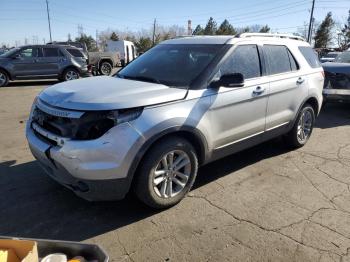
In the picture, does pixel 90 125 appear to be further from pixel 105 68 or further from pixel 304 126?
pixel 105 68

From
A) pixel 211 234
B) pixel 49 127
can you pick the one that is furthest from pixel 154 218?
pixel 49 127

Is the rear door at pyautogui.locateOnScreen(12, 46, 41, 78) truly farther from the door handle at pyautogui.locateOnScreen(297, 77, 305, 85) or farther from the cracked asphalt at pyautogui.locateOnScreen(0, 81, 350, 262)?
the door handle at pyautogui.locateOnScreen(297, 77, 305, 85)

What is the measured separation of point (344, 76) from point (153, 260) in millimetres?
7526

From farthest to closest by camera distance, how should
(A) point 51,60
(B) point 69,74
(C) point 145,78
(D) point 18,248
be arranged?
(B) point 69,74, (A) point 51,60, (C) point 145,78, (D) point 18,248

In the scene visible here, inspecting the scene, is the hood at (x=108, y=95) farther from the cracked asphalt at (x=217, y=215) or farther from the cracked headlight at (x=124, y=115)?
the cracked asphalt at (x=217, y=215)

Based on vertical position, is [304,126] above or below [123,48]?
below

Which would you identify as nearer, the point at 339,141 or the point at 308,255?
the point at 308,255

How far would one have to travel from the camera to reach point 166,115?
3.54 metres

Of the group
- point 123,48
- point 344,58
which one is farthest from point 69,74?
point 123,48

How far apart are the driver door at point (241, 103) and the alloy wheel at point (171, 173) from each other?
492mm

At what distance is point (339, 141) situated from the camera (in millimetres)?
6625

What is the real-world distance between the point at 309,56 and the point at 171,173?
3498 millimetres

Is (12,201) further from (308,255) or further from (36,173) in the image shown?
(308,255)

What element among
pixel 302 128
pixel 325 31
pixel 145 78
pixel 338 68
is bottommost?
pixel 302 128
